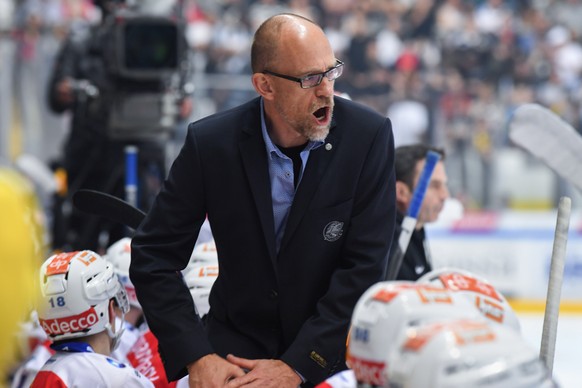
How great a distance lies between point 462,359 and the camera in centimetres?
181

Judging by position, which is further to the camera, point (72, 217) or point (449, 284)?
point (72, 217)

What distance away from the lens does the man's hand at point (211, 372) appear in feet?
9.31

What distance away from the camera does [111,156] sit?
6.23m

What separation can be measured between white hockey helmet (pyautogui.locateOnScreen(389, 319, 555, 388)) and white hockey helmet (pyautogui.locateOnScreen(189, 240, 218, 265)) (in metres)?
1.81

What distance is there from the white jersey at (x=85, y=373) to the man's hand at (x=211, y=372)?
0.55ft

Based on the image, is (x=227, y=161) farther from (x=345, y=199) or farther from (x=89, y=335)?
(x=89, y=335)

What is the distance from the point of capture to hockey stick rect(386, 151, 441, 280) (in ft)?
11.9

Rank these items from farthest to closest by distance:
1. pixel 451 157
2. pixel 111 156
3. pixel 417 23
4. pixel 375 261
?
pixel 417 23 → pixel 451 157 → pixel 111 156 → pixel 375 261

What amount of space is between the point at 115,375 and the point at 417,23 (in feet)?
33.8

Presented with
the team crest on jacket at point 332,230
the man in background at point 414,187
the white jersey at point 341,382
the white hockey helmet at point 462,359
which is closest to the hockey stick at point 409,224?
the man in background at point 414,187

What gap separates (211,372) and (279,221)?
16.7 inches

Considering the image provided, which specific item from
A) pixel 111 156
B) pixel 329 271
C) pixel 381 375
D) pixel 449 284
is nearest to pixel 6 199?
pixel 381 375

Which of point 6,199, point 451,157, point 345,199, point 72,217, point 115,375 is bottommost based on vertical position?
point 451,157

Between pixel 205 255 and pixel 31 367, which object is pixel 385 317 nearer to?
pixel 205 255
